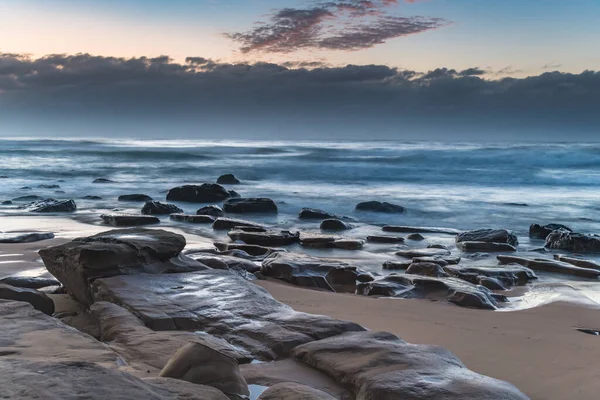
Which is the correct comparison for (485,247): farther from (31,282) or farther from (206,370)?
(206,370)

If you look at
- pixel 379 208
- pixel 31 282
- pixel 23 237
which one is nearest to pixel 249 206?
pixel 379 208

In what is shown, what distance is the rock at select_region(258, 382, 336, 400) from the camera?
2277mm

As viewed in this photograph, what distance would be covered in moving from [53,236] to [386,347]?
6006mm

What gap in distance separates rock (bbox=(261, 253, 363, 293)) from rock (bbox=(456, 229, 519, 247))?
341cm

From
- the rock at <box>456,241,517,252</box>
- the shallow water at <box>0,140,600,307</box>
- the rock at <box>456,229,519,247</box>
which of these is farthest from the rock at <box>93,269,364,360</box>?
the rock at <box>456,229,519,247</box>

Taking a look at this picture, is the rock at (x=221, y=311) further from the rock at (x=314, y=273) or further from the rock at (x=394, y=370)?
the rock at (x=314, y=273)

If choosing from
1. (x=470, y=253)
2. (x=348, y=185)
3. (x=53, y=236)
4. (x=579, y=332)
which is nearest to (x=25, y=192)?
(x=53, y=236)

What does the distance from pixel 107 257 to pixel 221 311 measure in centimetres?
124

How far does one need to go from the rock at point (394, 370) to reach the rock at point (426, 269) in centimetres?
285

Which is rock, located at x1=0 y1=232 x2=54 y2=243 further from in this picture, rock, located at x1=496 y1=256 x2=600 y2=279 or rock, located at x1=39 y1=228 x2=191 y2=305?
rock, located at x1=496 y1=256 x2=600 y2=279

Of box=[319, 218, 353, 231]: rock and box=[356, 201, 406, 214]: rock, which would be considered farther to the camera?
box=[356, 201, 406, 214]: rock

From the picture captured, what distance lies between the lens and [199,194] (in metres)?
14.0

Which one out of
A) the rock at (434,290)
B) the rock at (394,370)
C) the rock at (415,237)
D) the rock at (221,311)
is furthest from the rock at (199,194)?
the rock at (394,370)

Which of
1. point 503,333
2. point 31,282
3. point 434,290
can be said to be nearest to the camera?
point 503,333
